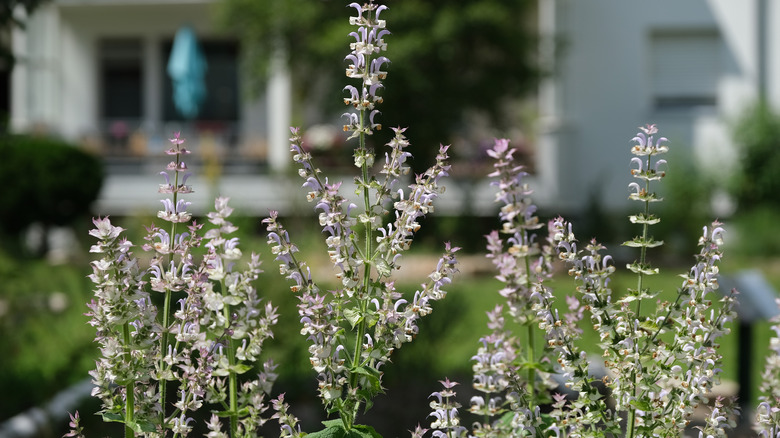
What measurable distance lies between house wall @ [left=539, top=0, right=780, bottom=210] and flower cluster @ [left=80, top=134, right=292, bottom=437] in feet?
51.5

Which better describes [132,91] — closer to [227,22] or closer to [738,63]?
[227,22]

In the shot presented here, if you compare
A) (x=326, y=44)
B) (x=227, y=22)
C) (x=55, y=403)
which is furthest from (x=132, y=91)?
(x=55, y=403)

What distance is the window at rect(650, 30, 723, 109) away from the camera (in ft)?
58.4

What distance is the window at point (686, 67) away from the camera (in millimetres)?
17812

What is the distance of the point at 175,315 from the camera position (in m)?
1.97

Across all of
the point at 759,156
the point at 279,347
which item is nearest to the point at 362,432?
the point at 279,347

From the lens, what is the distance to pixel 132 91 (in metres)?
20.8

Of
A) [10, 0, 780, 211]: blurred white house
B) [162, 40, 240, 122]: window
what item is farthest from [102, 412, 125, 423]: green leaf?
[162, 40, 240, 122]: window

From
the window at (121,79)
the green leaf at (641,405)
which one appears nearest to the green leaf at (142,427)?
the green leaf at (641,405)

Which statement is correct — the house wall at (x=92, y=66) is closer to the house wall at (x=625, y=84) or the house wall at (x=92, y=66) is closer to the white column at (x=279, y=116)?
the white column at (x=279, y=116)

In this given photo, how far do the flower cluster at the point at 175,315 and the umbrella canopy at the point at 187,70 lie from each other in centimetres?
1660

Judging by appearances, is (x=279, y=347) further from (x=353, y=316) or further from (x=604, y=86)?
(x=604, y=86)

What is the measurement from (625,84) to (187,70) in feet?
25.8

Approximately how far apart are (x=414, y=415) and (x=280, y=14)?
37.3 feet
